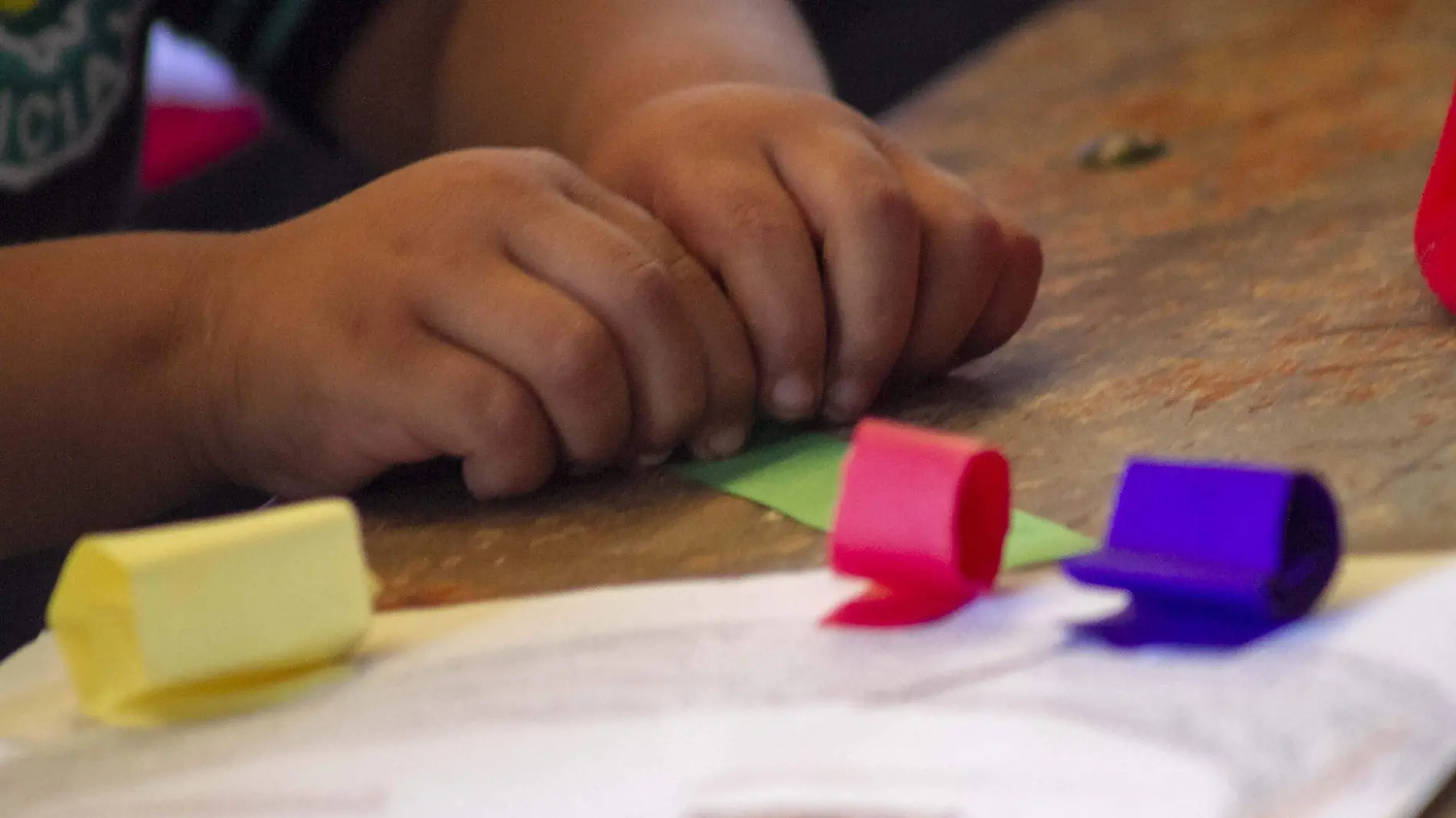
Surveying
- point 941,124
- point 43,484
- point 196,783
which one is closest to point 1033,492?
point 196,783

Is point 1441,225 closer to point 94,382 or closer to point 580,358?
point 580,358

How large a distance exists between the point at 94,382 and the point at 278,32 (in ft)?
1.41

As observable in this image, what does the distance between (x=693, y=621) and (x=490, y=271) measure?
133 millimetres

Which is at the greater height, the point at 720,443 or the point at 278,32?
the point at 278,32

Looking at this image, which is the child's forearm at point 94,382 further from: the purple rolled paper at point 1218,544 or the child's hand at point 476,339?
the purple rolled paper at point 1218,544

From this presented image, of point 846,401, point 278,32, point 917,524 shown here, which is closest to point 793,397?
point 846,401

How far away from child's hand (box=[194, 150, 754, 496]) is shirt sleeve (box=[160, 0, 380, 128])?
43 centimetres

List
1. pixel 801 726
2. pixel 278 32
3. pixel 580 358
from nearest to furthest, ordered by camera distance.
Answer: pixel 801 726, pixel 580 358, pixel 278 32

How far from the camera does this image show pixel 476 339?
15.9 inches

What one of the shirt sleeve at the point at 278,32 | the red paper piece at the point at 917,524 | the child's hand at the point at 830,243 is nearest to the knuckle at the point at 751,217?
the child's hand at the point at 830,243

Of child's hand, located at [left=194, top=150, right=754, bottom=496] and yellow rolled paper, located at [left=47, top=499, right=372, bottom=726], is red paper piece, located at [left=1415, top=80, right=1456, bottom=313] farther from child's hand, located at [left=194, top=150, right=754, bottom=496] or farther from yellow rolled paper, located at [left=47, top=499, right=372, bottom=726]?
yellow rolled paper, located at [left=47, top=499, right=372, bottom=726]

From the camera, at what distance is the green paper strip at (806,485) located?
0.34m

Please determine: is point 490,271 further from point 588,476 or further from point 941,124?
point 941,124

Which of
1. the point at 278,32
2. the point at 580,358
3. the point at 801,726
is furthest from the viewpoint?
the point at 278,32
